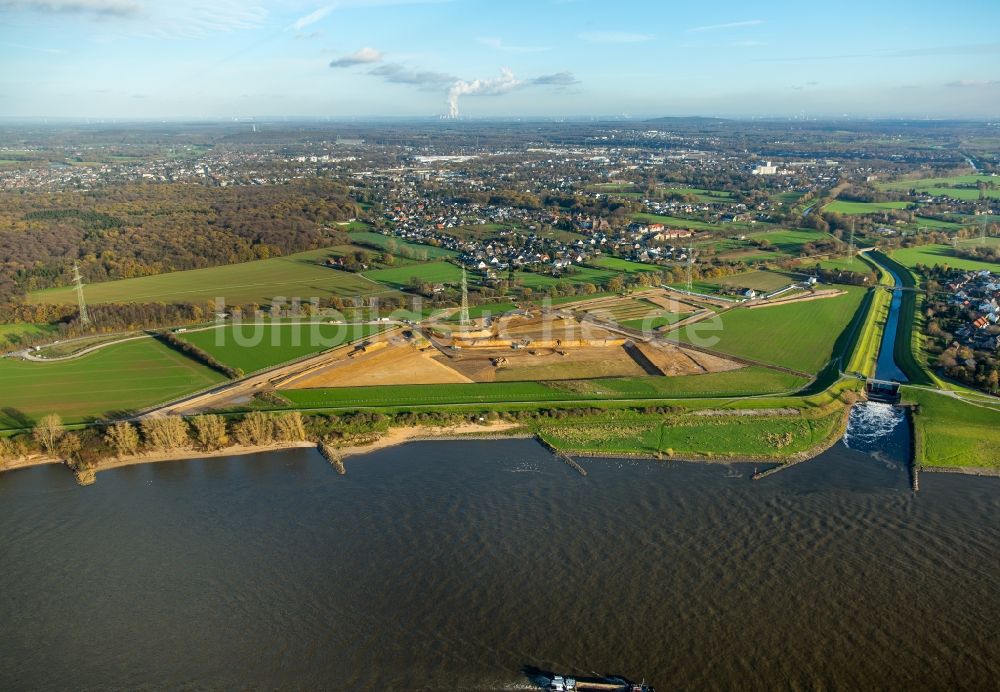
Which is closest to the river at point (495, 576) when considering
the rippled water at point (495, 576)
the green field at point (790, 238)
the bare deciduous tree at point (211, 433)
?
the rippled water at point (495, 576)

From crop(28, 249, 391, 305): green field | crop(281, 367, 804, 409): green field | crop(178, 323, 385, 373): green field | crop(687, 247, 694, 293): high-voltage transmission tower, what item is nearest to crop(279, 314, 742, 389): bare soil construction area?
crop(281, 367, 804, 409): green field

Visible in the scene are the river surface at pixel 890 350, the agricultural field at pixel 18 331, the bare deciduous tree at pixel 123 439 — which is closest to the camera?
the bare deciduous tree at pixel 123 439

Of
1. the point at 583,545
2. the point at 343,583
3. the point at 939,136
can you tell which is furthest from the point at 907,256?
the point at 939,136

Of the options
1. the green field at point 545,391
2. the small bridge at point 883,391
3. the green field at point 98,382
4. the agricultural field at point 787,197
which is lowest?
the small bridge at point 883,391

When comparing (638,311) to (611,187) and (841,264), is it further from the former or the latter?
(611,187)

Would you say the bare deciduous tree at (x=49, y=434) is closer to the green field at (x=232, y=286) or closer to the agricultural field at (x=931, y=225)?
the green field at (x=232, y=286)

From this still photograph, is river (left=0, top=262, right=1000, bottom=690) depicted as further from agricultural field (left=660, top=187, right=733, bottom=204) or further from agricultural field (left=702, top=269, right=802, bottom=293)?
agricultural field (left=660, top=187, right=733, bottom=204)

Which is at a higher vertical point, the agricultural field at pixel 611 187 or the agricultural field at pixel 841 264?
the agricultural field at pixel 611 187
